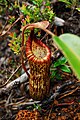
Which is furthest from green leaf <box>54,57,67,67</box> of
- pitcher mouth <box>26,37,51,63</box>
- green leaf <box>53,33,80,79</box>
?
green leaf <box>53,33,80,79</box>

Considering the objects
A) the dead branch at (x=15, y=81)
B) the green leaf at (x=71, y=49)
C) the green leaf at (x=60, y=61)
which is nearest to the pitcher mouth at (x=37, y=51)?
the green leaf at (x=60, y=61)

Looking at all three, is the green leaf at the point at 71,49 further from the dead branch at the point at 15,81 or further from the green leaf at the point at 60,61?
the dead branch at the point at 15,81

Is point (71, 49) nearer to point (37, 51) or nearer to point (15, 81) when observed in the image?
point (37, 51)

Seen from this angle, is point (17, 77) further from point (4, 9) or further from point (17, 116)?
point (4, 9)

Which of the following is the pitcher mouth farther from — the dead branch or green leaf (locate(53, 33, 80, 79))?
green leaf (locate(53, 33, 80, 79))

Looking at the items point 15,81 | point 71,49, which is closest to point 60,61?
point 15,81
